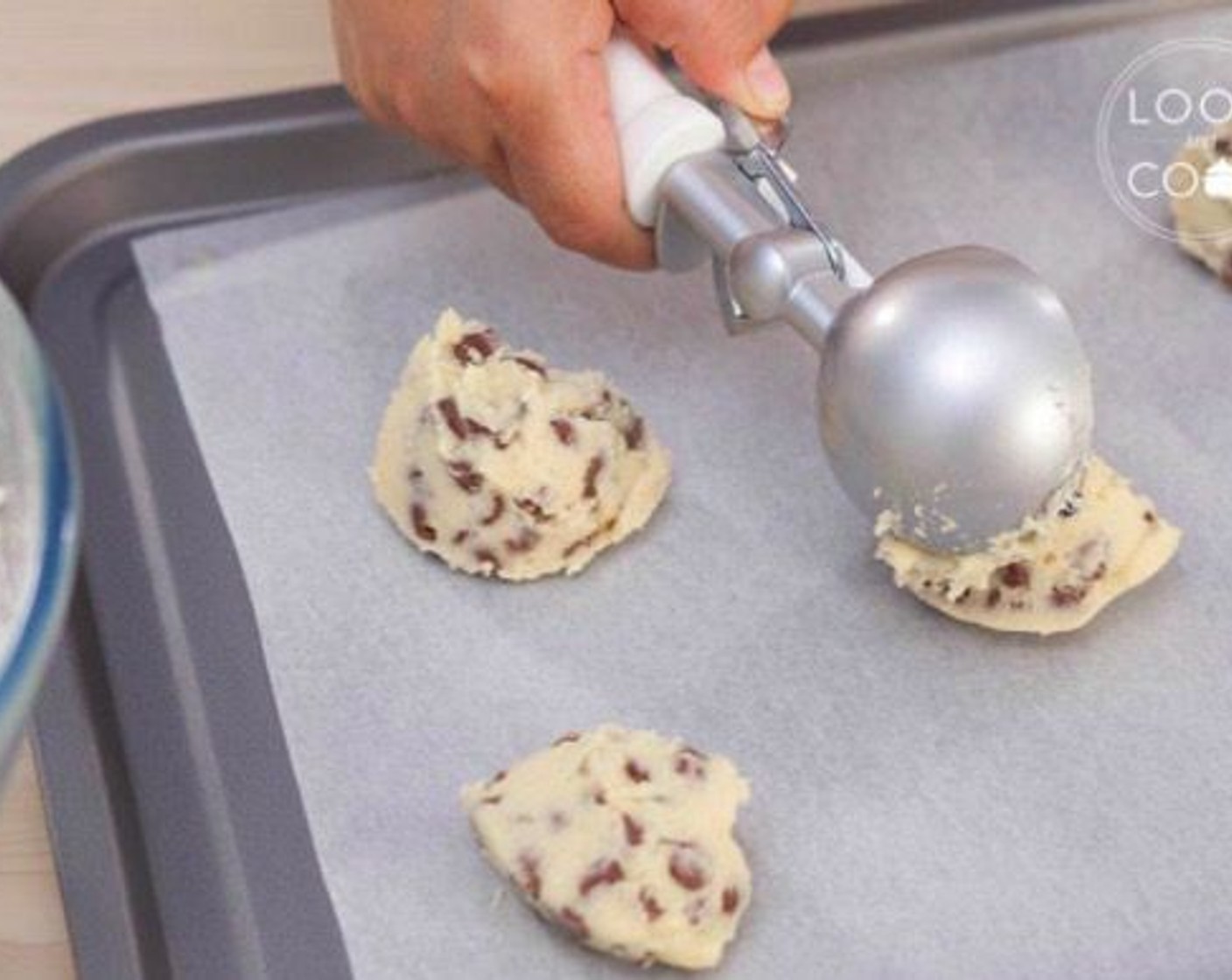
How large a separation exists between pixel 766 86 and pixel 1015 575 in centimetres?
21

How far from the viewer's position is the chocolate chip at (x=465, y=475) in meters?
0.86

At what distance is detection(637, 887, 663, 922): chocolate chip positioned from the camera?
28.4 inches

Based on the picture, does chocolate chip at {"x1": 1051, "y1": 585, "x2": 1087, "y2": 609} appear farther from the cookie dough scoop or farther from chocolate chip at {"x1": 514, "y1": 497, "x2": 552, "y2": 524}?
chocolate chip at {"x1": 514, "y1": 497, "x2": 552, "y2": 524}

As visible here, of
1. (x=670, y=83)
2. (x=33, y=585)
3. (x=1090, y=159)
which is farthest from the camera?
(x=1090, y=159)

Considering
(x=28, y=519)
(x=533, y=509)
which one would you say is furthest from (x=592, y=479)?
(x=28, y=519)

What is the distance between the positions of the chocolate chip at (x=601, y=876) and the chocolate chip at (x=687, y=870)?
2 centimetres

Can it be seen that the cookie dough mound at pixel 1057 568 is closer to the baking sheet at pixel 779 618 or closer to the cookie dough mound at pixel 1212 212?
the baking sheet at pixel 779 618

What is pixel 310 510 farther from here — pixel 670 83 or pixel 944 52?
pixel 944 52

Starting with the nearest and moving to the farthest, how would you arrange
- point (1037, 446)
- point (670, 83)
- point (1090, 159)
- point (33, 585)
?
point (33, 585) → point (1037, 446) → point (670, 83) → point (1090, 159)

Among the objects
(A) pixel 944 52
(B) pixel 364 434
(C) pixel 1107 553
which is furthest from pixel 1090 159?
(B) pixel 364 434

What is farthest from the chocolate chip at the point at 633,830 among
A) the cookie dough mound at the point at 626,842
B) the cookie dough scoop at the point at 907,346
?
the cookie dough scoop at the point at 907,346

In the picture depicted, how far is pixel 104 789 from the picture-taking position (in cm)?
77

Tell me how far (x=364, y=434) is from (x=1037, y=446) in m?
0.31

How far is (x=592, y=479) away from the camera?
0.87 meters
